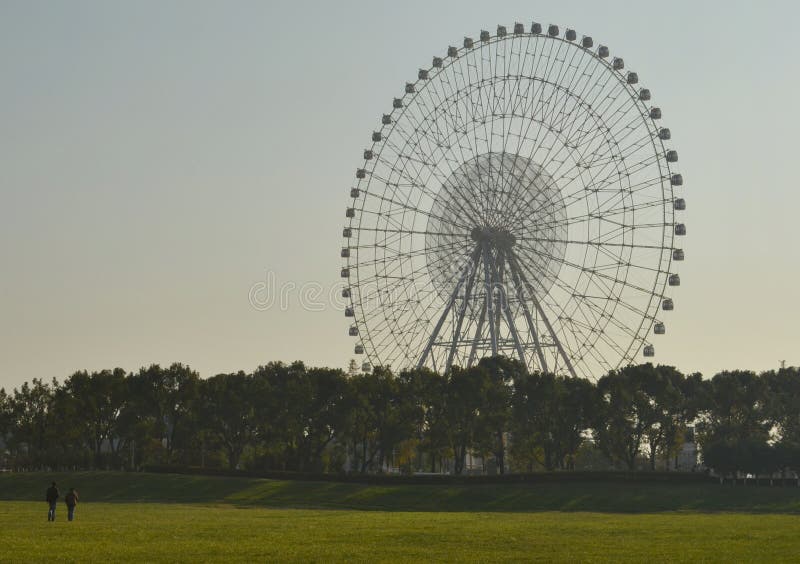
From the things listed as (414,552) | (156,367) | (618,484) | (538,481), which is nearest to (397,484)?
(538,481)

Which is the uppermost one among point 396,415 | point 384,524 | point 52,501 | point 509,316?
point 509,316

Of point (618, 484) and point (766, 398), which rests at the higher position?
point (766, 398)

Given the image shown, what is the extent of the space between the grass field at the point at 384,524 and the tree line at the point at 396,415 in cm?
1483

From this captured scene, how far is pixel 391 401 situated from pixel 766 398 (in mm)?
33052

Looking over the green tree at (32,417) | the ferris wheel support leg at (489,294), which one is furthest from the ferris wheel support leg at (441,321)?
the green tree at (32,417)

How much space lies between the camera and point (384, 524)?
55.0 metres

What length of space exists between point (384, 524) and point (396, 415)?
55.3m

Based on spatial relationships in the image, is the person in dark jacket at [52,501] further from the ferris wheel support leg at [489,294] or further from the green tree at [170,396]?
the green tree at [170,396]

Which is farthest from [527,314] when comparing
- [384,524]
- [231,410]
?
[384,524]

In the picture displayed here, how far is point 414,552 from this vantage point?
39.2 meters

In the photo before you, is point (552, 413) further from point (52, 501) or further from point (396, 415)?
point (52, 501)

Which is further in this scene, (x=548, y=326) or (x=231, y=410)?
(x=231, y=410)

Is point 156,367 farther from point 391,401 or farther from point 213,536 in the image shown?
point 213,536

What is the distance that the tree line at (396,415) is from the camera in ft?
349
